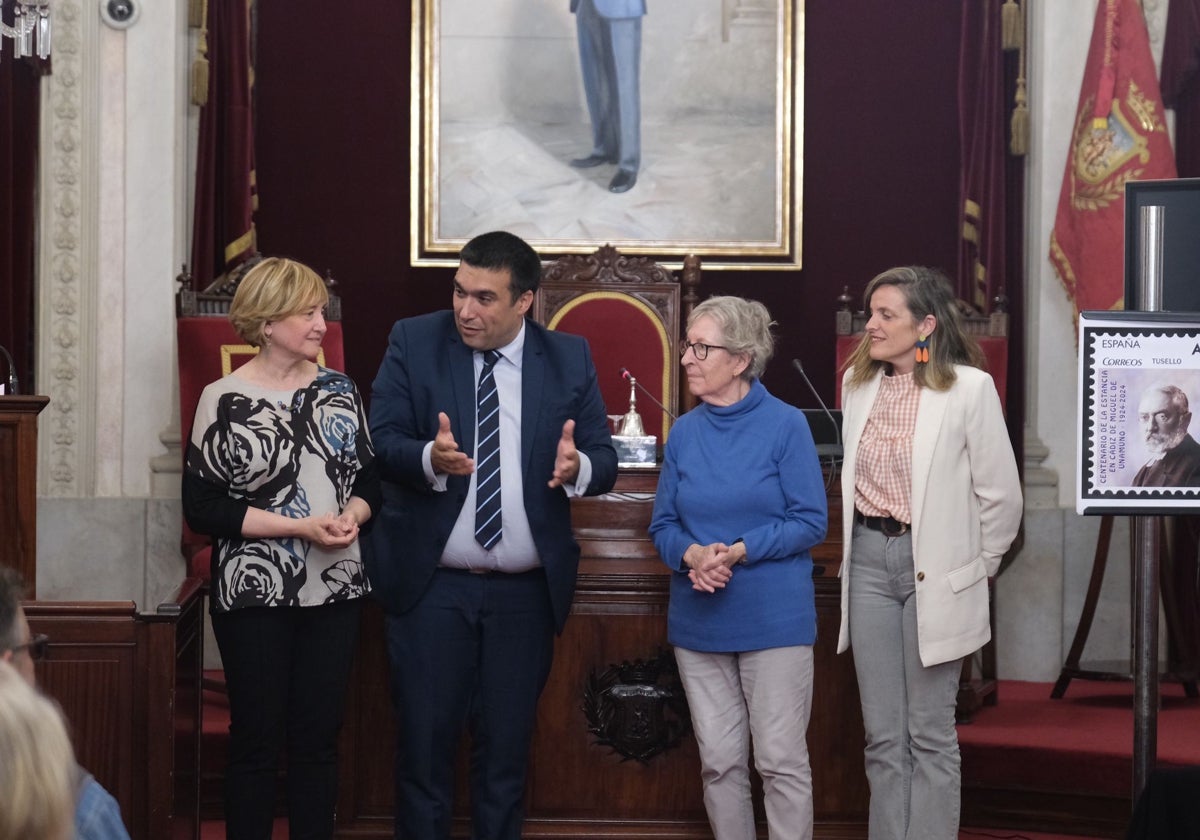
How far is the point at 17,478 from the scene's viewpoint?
335cm

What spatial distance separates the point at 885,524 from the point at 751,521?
316mm

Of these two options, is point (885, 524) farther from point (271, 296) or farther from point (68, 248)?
point (68, 248)

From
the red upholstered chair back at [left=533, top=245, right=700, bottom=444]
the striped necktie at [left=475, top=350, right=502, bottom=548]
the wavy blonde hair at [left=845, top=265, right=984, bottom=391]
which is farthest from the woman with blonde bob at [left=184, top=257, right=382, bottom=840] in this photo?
the red upholstered chair back at [left=533, top=245, right=700, bottom=444]

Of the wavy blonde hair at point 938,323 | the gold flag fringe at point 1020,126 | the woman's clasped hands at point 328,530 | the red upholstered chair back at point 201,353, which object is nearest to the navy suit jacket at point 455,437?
the woman's clasped hands at point 328,530

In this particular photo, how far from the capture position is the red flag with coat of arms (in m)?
5.18

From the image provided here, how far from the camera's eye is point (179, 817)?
2922 millimetres

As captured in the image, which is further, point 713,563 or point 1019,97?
point 1019,97

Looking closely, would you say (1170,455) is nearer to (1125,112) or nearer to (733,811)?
(733,811)

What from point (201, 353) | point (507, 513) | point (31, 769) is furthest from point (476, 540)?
point (201, 353)

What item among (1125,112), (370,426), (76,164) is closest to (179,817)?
(370,426)

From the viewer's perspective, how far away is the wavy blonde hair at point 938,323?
3.13 metres

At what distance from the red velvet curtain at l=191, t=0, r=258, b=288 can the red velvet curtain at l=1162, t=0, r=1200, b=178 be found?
11.6 feet

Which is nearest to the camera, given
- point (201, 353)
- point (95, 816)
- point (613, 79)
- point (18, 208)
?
point (95, 816)

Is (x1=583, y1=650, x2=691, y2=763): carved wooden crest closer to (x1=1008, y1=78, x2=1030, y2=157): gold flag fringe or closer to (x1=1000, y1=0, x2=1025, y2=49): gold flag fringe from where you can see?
(x1=1008, y1=78, x2=1030, y2=157): gold flag fringe
